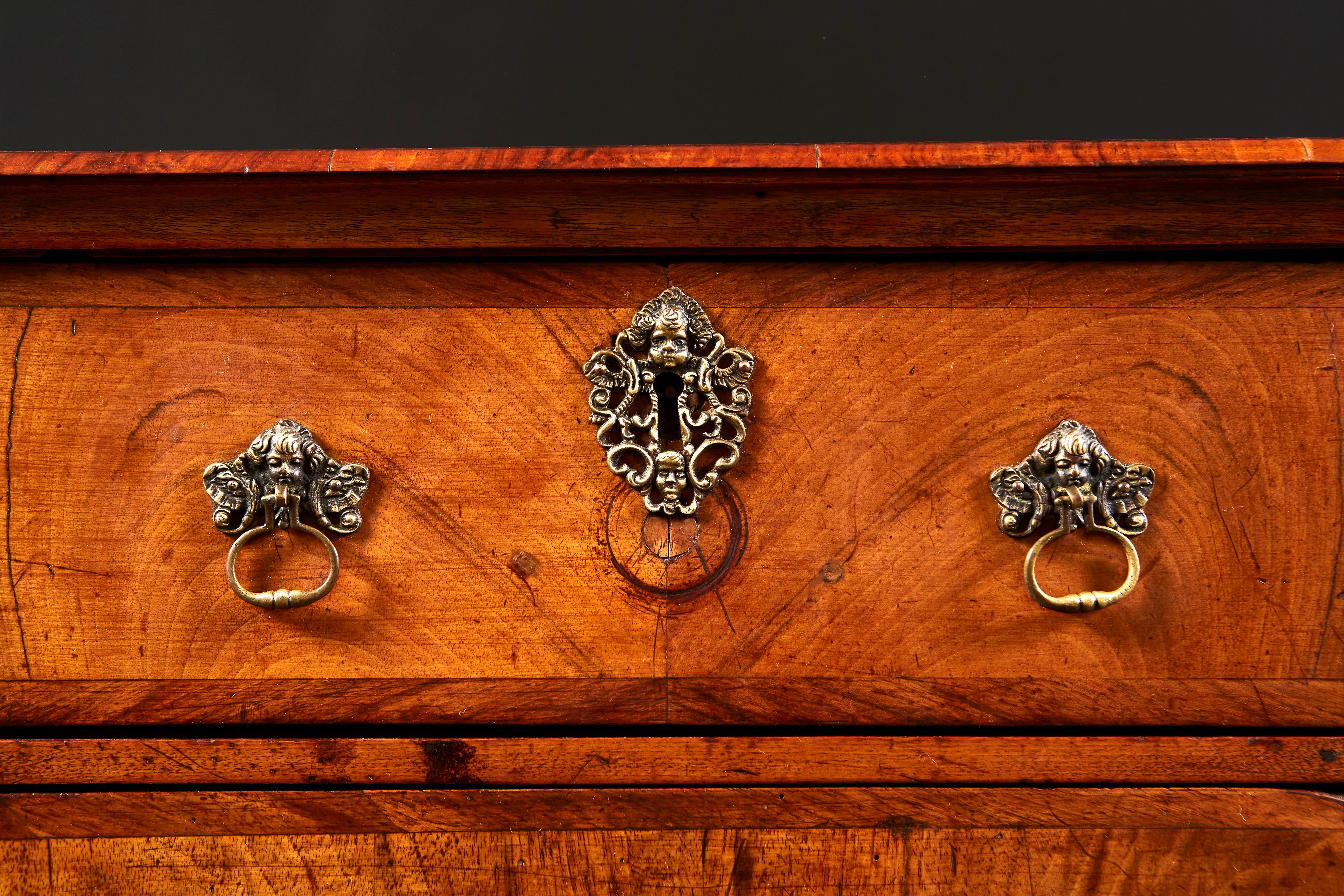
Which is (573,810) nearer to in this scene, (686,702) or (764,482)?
(686,702)

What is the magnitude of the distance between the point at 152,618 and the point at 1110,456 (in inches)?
22.5

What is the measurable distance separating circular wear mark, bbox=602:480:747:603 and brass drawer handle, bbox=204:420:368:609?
15cm

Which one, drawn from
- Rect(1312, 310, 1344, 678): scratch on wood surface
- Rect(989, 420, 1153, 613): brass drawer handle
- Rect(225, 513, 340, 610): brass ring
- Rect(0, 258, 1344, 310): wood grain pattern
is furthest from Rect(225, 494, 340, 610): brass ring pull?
Rect(1312, 310, 1344, 678): scratch on wood surface

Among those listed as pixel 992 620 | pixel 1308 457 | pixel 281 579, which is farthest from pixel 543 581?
pixel 1308 457

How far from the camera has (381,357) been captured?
513mm

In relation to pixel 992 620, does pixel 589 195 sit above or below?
above

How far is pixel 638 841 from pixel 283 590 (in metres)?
0.26

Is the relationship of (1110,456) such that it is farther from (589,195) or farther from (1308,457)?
(589,195)

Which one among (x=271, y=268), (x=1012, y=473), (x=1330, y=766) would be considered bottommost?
(x=1330, y=766)

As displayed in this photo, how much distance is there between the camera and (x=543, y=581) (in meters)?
0.52

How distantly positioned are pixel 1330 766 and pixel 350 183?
2.17 feet

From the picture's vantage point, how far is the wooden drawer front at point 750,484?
508 millimetres

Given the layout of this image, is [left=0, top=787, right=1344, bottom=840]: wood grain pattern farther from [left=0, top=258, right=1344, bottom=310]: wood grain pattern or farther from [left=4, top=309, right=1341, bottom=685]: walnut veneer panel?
[left=0, top=258, right=1344, bottom=310]: wood grain pattern

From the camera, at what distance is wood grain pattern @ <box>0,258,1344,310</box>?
1.66ft
